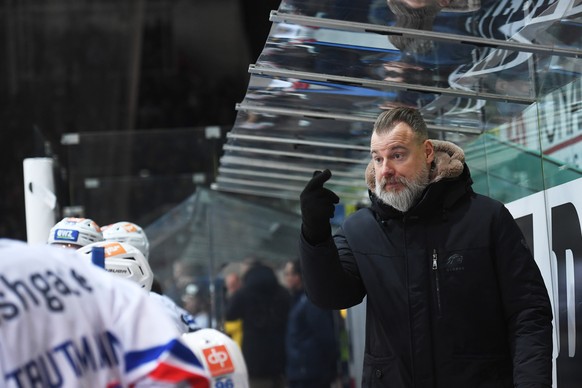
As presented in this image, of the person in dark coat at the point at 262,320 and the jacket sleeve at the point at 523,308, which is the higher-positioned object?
the jacket sleeve at the point at 523,308

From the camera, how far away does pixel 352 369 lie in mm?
10117

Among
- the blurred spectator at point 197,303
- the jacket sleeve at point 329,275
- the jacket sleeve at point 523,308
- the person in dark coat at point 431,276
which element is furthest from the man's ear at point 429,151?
the blurred spectator at point 197,303

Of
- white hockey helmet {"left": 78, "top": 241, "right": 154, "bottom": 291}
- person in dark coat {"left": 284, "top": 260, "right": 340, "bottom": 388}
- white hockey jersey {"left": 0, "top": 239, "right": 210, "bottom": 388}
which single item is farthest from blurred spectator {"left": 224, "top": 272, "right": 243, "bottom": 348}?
white hockey jersey {"left": 0, "top": 239, "right": 210, "bottom": 388}

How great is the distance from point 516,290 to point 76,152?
20.6 ft

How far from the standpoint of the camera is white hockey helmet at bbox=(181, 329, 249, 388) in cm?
367

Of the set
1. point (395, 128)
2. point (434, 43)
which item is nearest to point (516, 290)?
point (395, 128)

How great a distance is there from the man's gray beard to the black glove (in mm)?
218

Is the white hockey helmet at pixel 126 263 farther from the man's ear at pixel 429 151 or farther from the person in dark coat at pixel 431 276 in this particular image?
the man's ear at pixel 429 151

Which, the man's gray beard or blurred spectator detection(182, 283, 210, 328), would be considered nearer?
the man's gray beard

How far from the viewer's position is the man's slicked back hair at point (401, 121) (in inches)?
166

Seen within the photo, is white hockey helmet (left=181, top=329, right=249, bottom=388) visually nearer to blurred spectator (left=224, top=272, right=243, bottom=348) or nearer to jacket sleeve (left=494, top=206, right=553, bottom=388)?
jacket sleeve (left=494, top=206, right=553, bottom=388)

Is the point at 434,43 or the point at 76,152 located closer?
the point at 434,43

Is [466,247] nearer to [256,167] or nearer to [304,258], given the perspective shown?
[304,258]

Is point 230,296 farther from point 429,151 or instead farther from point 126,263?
point 429,151
